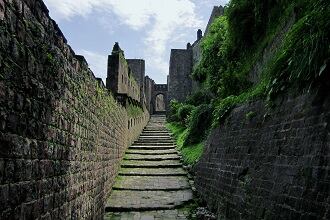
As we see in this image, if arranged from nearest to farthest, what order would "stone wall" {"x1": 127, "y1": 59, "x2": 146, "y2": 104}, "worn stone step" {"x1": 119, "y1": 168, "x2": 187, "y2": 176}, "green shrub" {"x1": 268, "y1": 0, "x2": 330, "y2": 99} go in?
"green shrub" {"x1": 268, "y1": 0, "x2": 330, "y2": 99}
"worn stone step" {"x1": 119, "y1": 168, "x2": 187, "y2": 176}
"stone wall" {"x1": 127, "y1": 59, "x2": 146, "y2": 104}

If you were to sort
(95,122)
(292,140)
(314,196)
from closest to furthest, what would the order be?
1. (314,196)
2. (292,140)
3. (95,122)

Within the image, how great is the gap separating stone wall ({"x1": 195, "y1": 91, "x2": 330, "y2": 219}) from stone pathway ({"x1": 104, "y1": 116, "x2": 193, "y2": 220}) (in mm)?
1565

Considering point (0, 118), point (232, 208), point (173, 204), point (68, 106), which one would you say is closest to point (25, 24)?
point (0, 118)

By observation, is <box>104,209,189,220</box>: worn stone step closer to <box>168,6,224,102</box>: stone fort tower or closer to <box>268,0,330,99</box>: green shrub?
<box>268,0,330,99</box>: green shrub

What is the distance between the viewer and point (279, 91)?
555cm

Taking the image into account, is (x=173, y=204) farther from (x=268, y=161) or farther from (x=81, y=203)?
(x=268, y=161)

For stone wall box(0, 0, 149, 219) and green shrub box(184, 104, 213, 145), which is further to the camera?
green shrub box(184, 104, 213, 145)

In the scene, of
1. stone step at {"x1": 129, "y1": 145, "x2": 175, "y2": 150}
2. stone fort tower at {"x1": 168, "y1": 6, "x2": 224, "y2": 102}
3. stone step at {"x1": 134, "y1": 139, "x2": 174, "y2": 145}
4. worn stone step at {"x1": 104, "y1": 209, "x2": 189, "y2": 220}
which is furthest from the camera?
stone fort tower at {"x1": 168, "y1": 6, "x2": 224, "y2": 102}

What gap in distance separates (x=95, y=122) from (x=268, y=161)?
11.1 feet

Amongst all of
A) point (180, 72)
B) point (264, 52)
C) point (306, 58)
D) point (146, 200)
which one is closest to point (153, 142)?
point (146, 200)

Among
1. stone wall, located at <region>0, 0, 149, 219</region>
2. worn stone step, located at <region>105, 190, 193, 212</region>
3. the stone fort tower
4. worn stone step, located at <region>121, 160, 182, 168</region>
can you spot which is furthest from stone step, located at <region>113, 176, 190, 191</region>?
the stone fort tower

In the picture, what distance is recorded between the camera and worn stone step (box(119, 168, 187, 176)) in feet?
41.4

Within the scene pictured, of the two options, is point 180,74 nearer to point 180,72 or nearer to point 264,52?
point 180,72

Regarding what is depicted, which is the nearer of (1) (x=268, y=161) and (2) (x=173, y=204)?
(1) (x=268, y=161)
